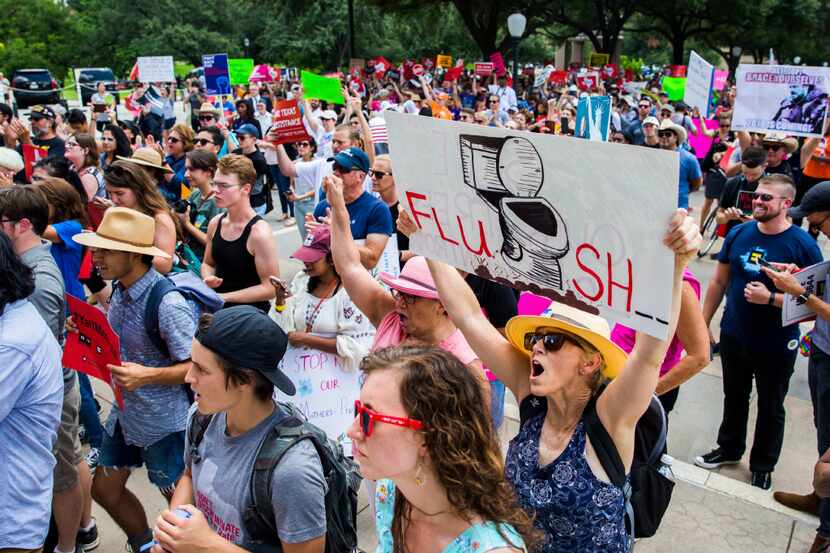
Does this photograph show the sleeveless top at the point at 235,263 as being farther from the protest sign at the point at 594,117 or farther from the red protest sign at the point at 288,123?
the red protest sign at the point at 288,123

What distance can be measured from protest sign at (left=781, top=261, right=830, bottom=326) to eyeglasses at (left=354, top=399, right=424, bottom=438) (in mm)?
2847

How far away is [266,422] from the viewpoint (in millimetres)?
2287

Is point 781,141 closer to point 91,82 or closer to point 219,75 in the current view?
point 219,75

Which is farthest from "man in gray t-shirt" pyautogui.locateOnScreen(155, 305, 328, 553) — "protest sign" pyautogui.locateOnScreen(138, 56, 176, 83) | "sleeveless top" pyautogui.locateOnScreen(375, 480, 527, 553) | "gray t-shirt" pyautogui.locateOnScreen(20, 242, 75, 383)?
"protest sign" pyautogui.locateOnScreen(138, 56, 176, 83)

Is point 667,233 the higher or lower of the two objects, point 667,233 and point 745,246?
the higher

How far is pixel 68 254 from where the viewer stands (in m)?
4.60

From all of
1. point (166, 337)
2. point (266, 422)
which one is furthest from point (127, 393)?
point (266, 422)

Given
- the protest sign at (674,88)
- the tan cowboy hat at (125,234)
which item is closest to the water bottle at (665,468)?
the tan cowboy hat at (125,234)

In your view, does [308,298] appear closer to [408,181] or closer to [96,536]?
[408,181]

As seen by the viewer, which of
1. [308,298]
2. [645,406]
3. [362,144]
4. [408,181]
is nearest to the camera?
[645,406]

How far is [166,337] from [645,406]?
2.08 meters

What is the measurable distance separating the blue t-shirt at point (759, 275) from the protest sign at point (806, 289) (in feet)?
1.07

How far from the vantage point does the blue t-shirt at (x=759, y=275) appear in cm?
423

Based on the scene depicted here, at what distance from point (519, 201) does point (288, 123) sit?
6.49m
